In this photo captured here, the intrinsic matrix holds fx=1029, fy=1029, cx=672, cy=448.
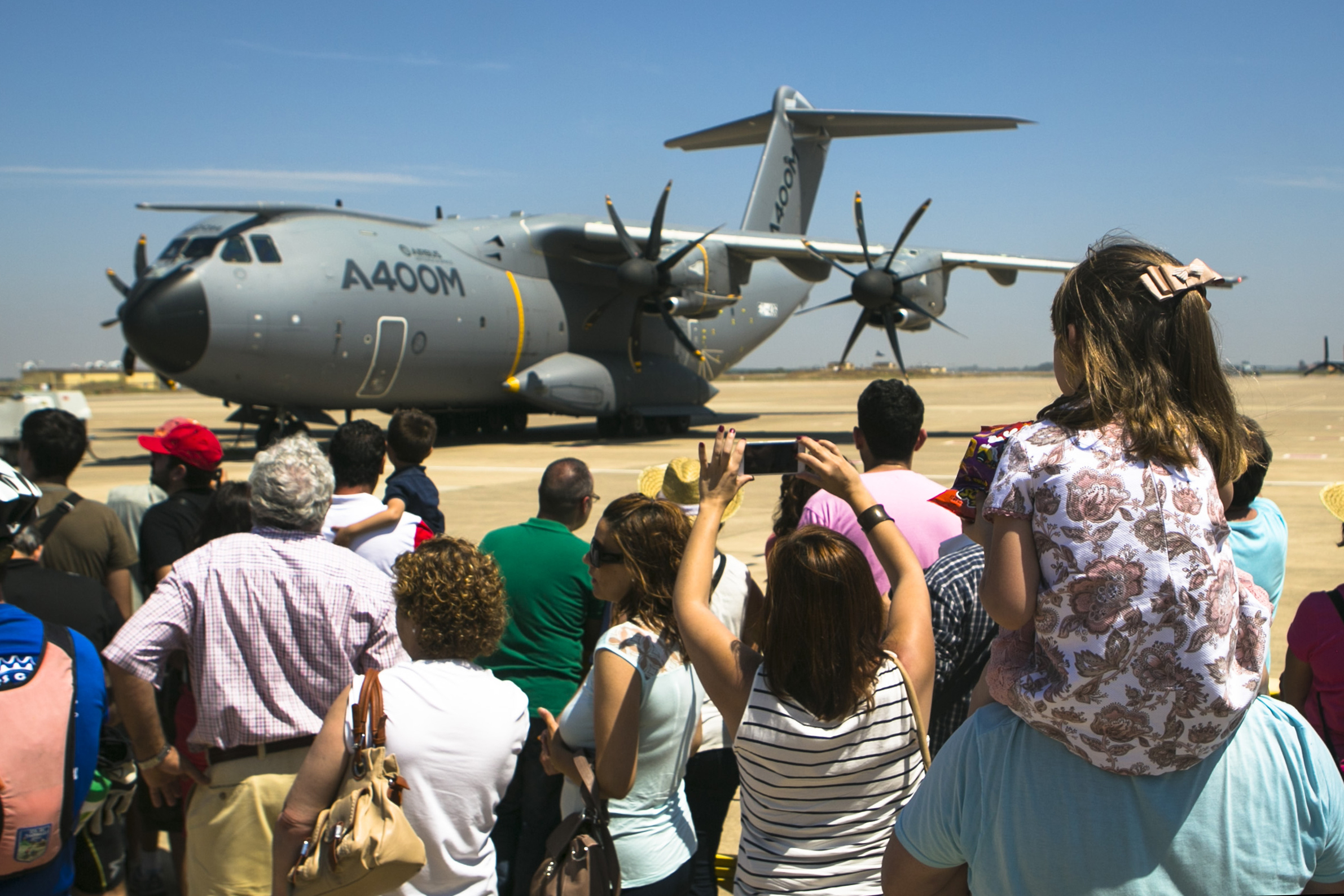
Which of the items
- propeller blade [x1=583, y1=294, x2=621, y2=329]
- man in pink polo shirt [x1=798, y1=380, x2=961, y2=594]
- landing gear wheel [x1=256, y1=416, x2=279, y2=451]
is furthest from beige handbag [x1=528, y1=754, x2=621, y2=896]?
propeller blade [x1=583, y1=294, x2=621, y2=329]

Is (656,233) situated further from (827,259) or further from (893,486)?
(893,486)

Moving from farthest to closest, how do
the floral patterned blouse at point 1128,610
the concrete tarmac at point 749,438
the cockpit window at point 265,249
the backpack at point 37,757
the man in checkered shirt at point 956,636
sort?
the cockpit window at point 265,249 → the concrete tarmac at point 749,438 → the man in checkered shirt at point 956,636 → the backpack at point 37,757 → the floral patterned blouse at point 1128,610

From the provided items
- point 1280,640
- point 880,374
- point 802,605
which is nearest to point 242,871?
point 802,605

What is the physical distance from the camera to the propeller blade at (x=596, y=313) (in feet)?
64.6

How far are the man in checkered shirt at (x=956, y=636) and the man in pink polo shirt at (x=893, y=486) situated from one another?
1.81 feet

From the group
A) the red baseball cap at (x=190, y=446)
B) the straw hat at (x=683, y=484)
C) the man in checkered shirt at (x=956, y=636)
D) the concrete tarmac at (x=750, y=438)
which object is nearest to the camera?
the man in checkered shirt at (x=956, y=636)

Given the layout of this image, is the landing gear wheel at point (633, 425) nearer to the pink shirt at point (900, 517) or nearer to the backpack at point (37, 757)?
the pink shirt at point (900, 517)

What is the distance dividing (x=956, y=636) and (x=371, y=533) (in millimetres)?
2651

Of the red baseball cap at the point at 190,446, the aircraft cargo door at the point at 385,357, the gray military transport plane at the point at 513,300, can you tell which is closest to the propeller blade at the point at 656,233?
the gray military transport plane at the point at 513,300

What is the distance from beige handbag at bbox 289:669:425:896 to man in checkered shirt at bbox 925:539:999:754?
142 centimetres

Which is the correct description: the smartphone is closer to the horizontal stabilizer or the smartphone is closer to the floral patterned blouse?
the floral patterned blouse

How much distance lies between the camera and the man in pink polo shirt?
356 centimetres

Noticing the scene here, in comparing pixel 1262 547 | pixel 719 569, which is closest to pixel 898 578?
pixel 719 569

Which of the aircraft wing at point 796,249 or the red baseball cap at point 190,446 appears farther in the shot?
the aircraft wing at point 796,249
